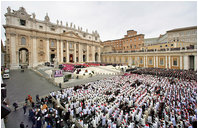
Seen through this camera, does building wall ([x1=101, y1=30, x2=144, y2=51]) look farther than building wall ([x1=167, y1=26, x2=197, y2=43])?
Yes

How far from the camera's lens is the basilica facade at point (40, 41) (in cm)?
2630

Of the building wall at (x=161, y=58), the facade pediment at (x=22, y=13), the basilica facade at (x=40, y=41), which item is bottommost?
the building wall at (x=161, y=58)

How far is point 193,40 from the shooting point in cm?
3841

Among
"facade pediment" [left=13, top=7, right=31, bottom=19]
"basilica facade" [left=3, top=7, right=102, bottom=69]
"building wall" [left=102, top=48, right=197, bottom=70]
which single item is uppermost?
"facade pediment" [left=13, top=7, right=31, bottom=19]

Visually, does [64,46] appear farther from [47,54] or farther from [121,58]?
[121,58]

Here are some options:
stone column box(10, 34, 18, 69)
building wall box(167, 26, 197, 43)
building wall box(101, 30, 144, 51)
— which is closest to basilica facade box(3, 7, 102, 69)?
stone column box(10, 34, 18, 69)

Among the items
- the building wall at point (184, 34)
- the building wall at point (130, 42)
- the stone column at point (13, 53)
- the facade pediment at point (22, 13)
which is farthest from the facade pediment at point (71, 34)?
the building wall at point (184, 34)

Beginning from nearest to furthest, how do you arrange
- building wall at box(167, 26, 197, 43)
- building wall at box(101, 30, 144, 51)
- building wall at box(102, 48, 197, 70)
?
building wall at box(102, 48, 197, 70) < building wall at box(167, 26, 197, 43) < building wall at box(101, 30, 144, 51)

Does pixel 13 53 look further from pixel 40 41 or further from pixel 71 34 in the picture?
pixel 71 34

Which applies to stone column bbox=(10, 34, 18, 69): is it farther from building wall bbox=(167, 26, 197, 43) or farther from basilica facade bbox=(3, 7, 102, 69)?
building wall bbox=(167, 26, 197, 43)

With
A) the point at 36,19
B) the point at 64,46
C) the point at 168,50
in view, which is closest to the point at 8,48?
the point at 36,19

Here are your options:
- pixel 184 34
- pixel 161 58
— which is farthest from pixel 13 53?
pixel 184 34

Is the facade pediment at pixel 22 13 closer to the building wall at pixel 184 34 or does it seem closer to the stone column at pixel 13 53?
the stone column at pixel 13 53

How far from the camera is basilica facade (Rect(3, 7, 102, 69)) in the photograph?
26.3 meters
